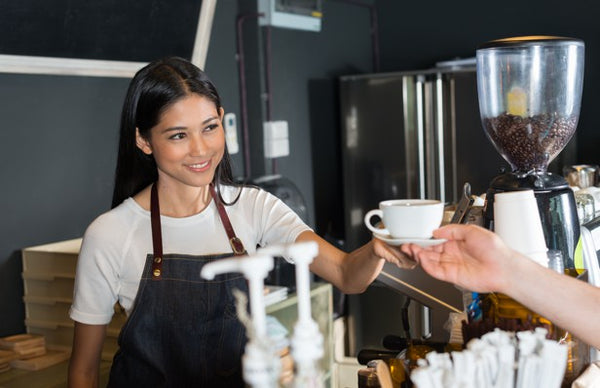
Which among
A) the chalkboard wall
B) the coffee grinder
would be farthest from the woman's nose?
the chalkboard wall

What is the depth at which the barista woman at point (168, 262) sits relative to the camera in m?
1.89

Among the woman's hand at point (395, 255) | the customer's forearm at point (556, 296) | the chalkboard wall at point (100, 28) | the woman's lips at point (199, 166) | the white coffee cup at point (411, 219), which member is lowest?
the customer's forearm at point (556, 296)

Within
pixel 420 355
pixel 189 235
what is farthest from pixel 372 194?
pixel 420 355

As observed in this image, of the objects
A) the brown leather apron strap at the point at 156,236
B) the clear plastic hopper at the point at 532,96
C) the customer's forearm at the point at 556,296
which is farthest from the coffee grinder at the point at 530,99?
the brown leather apron strap at the point at 156,236

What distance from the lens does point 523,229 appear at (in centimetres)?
132

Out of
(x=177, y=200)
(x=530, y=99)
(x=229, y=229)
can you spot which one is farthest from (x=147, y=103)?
(x=530, y=99)

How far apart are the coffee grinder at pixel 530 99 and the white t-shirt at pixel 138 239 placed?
540 millimetres

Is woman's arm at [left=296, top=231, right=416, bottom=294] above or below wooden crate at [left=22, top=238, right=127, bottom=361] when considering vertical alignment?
above

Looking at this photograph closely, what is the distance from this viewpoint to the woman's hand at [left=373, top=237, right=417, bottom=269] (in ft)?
4.51

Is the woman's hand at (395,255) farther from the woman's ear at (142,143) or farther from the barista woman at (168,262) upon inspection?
the woman's ear at (142,143)

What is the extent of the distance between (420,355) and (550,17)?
3.97 metres

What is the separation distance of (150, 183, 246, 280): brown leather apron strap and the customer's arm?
79 centimetres

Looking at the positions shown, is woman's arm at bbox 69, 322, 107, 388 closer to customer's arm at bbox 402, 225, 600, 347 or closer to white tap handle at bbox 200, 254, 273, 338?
customer's arm at bbox 402, 225, 600, 347

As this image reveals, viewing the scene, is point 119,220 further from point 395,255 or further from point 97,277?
point 395,255
